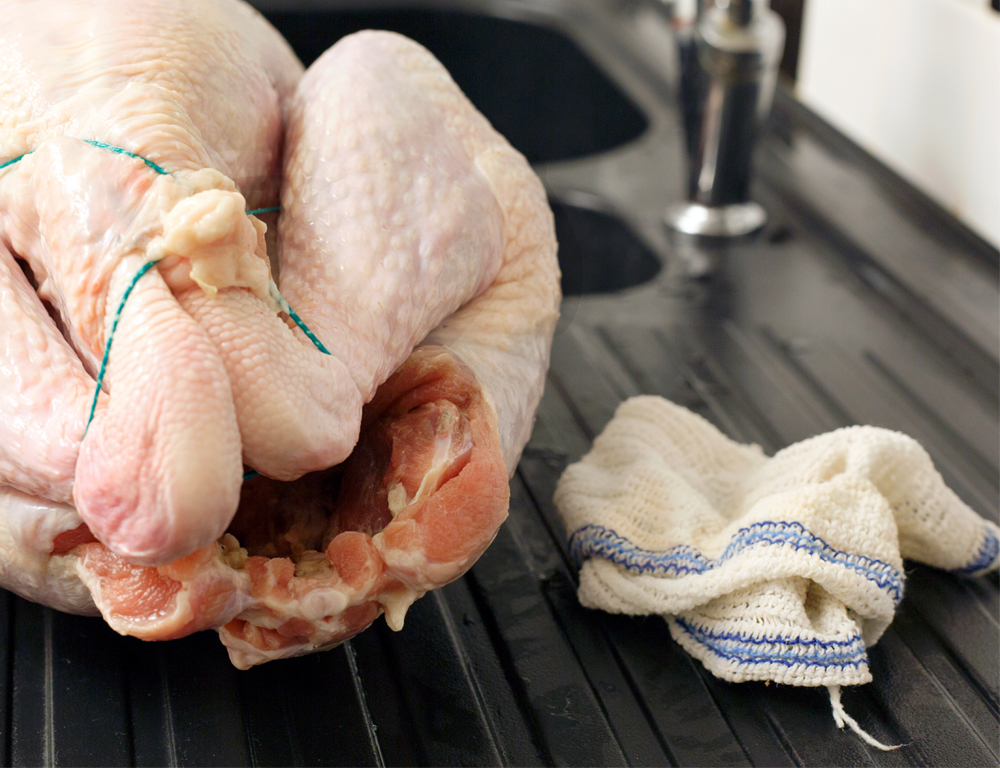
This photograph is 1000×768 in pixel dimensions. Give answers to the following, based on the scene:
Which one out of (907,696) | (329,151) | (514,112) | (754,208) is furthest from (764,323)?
(514,112)

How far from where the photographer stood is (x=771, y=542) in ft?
2.68

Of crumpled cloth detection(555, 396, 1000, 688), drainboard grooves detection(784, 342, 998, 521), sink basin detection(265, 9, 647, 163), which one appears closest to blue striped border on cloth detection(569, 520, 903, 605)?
crumpled cloth detection(555, 396, 1000, 688)

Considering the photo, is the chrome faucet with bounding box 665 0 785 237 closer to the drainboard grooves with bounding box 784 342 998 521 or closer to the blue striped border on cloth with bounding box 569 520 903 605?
the drainboard grooves with bounding box 784 342 998 521

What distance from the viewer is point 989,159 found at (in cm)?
132

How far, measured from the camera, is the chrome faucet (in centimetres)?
140

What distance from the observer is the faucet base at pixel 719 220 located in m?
1.50

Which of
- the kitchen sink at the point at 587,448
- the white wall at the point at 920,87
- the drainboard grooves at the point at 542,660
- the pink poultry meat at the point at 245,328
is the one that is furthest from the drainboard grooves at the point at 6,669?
the white wall at the point at 920,87

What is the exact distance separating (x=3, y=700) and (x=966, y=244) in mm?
1274

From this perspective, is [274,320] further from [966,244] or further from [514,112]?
[514,112]

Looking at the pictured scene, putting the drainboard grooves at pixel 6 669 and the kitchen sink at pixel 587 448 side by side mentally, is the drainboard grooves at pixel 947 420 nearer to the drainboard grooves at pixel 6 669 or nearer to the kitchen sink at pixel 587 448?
the kitchen sink at pixel 587 448

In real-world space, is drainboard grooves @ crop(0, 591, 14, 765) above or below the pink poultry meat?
below

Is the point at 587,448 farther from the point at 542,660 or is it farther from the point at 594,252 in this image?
the point at 594,252

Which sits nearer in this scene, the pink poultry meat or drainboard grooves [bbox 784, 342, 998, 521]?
the pink poultry meat

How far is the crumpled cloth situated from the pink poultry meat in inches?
5.9
